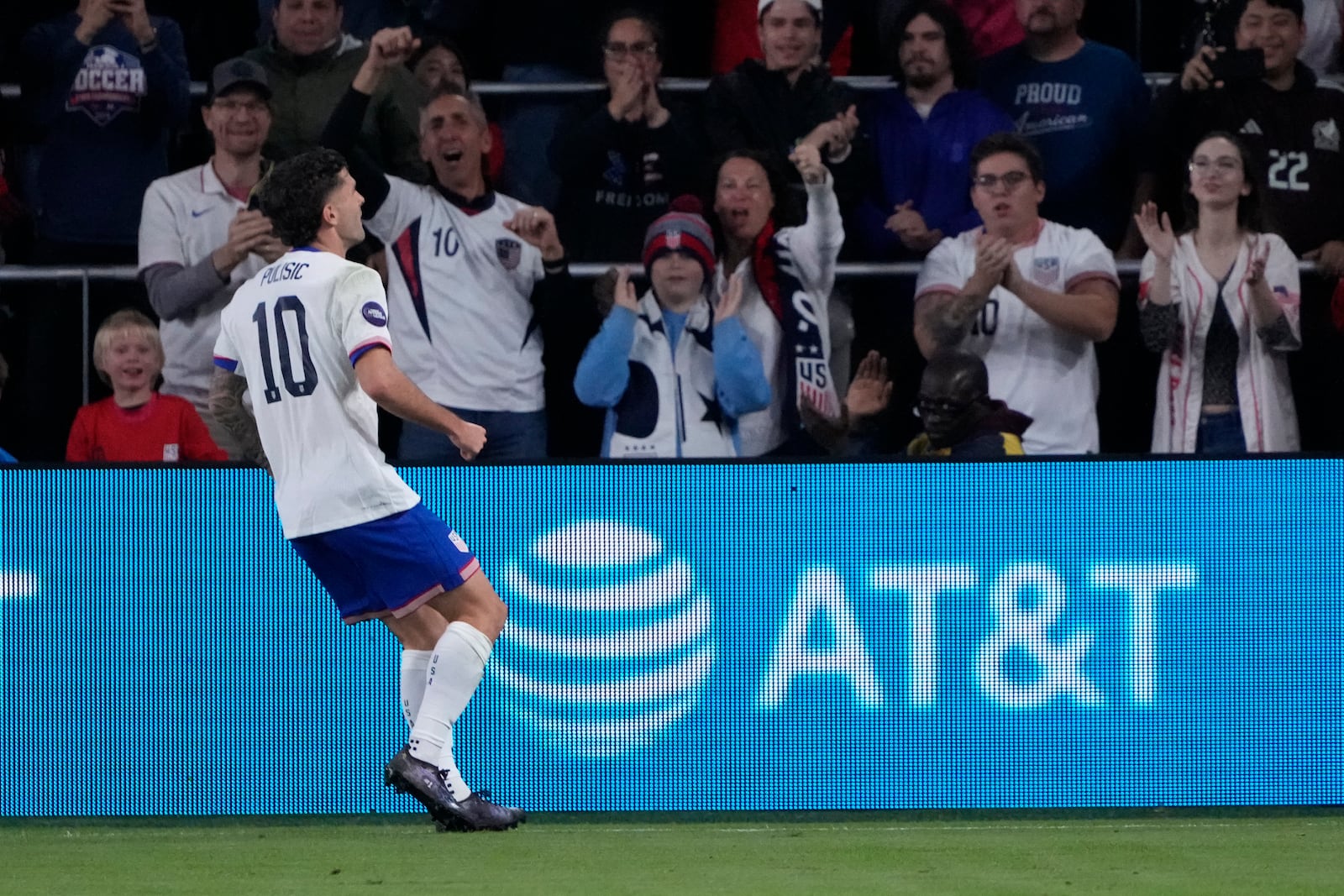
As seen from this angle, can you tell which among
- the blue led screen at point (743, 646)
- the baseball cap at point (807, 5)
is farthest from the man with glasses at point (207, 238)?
the baseball cap at point (807, 5)

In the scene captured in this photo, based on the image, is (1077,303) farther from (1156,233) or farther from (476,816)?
(476,816)

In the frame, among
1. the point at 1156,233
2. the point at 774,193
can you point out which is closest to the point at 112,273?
the point at 774,193

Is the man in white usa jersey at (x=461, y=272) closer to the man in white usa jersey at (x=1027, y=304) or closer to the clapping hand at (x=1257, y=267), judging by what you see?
the man in white usa jersey at (x=1027, y=304)

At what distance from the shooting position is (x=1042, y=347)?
24.9 feet

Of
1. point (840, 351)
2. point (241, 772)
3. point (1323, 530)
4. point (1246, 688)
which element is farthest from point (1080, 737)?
point (241, 772)

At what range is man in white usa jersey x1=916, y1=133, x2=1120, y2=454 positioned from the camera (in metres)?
7.51

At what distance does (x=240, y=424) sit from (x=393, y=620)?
84cm

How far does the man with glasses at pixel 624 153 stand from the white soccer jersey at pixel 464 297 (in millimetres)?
442

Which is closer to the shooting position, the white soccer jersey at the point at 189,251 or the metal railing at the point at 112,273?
the white soccer jersey at the point at 189,251

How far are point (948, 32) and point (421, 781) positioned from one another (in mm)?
4736

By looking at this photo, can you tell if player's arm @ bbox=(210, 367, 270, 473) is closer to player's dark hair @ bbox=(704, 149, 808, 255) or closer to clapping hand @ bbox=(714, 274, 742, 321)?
clapping hand @ bbox=(714, 274, 742, 321)

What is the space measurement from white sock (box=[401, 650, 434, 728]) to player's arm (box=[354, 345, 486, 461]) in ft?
2.59

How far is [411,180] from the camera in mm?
8000

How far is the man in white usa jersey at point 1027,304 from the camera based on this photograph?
751 centimetres
